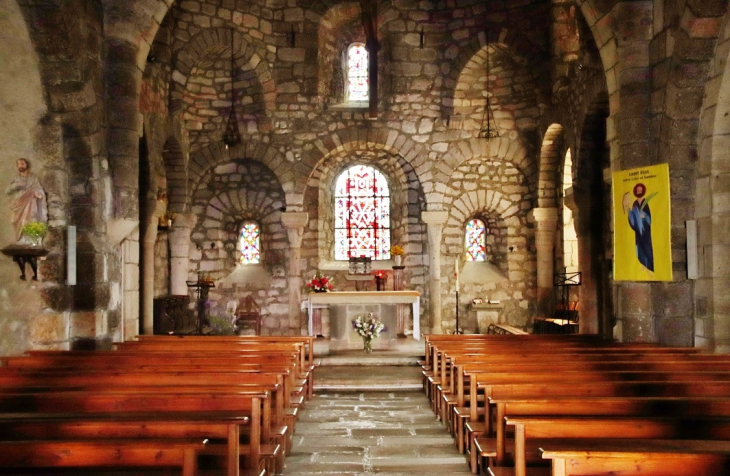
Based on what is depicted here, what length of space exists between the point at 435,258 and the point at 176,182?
5259 millimetres

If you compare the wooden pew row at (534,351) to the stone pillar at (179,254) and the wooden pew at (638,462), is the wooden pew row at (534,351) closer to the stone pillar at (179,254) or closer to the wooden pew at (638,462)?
the wooden pew at (638,462)

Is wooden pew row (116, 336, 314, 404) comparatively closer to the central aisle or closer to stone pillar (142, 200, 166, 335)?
the central aisle

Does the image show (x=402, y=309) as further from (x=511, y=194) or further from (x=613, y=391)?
(x=613, y=391)

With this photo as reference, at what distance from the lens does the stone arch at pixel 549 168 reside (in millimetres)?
13078

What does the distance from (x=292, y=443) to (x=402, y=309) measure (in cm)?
833

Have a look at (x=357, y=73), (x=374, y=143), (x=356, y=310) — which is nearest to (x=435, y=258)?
(x=374, y=143)

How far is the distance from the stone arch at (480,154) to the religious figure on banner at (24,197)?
26.8 feet

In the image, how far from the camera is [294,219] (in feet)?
43.8

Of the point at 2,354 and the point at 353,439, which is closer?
the point at 353,439

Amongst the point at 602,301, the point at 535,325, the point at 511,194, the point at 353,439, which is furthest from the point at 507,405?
the point at 511,194

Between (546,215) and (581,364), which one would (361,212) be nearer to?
(546,215)

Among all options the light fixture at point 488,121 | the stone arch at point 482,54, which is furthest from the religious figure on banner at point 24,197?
the stone arch at point 482,54

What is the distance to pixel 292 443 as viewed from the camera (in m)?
5.89

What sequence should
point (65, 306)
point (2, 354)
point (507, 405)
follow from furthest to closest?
1. point (65, 306)
2. point (2, 354)
3. point (507, 405)
